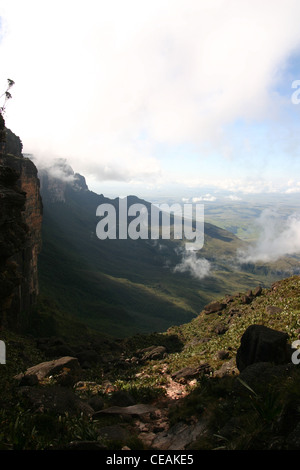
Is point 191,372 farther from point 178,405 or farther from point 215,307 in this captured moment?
point 215,307

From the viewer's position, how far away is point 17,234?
83.6 feet

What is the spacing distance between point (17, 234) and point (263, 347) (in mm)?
23154

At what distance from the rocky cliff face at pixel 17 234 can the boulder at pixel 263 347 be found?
20.2 m

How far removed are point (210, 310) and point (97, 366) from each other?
31.3m

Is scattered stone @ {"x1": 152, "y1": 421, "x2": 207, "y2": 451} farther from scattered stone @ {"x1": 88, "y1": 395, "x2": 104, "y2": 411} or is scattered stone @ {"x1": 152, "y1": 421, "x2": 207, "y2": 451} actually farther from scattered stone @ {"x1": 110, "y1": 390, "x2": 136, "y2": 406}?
scattered stone @ {"x1": 110, "y1": 390, "x2": 136, "y2": 406}

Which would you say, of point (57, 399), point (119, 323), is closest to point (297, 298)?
point (57, 399)

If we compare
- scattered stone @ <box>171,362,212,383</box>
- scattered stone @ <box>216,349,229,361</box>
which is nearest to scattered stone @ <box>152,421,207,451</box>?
scattered stone @ <box>171,362,212,383</box>

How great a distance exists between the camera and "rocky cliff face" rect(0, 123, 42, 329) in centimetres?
2434

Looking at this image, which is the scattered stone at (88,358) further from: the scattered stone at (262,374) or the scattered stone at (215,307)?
the scattered stone at (215,307)

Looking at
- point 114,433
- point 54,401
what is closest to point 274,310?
point 114,433

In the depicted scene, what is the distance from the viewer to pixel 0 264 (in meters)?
23.9

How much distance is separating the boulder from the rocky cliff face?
20181mm
